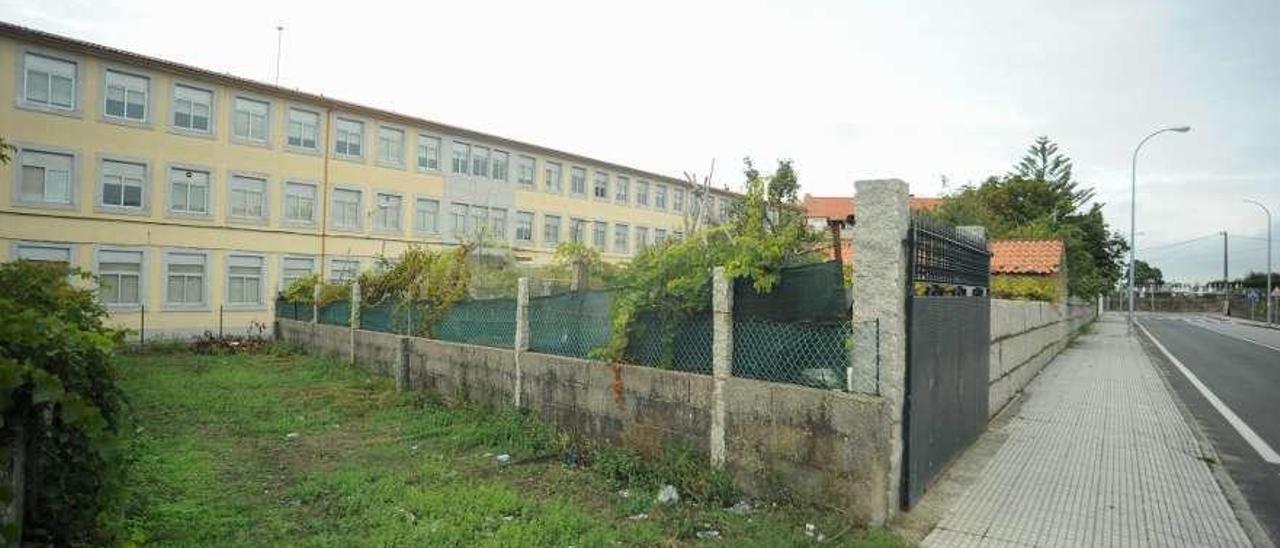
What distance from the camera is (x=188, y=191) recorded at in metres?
26.1

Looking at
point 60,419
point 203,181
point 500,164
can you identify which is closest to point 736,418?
point 60,419

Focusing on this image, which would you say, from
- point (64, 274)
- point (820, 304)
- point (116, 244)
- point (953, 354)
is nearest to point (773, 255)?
point (820, 304)

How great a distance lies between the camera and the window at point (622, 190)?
44.6m

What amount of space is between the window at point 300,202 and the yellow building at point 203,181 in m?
0.08

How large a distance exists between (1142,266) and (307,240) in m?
107

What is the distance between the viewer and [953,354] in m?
6.74

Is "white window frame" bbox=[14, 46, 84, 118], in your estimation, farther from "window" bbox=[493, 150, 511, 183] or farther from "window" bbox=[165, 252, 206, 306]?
"window" bbox=[493, 150, 511, 183]

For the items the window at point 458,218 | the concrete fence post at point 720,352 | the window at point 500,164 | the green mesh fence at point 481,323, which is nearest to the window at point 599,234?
the window at point 500,164

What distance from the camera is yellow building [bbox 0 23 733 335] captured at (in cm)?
2297

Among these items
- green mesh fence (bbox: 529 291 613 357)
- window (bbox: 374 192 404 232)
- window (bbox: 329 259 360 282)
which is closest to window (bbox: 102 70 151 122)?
window (bbox: 329 259 360 282)

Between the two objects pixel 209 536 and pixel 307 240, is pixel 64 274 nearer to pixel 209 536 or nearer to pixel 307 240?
pixel 209 536

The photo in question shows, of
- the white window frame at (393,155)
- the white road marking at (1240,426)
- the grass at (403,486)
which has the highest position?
the white window frame at (393,155)

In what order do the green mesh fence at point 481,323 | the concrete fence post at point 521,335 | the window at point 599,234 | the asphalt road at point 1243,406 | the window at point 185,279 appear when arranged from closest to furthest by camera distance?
the asphalt road at point 1243,406, the concrete fence post at point 521,335, the green mesh fence at point 481,323, the window at point 185,279, the window at point 599,234

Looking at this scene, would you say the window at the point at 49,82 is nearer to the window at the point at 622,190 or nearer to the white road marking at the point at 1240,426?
the window at the point at 622,190
